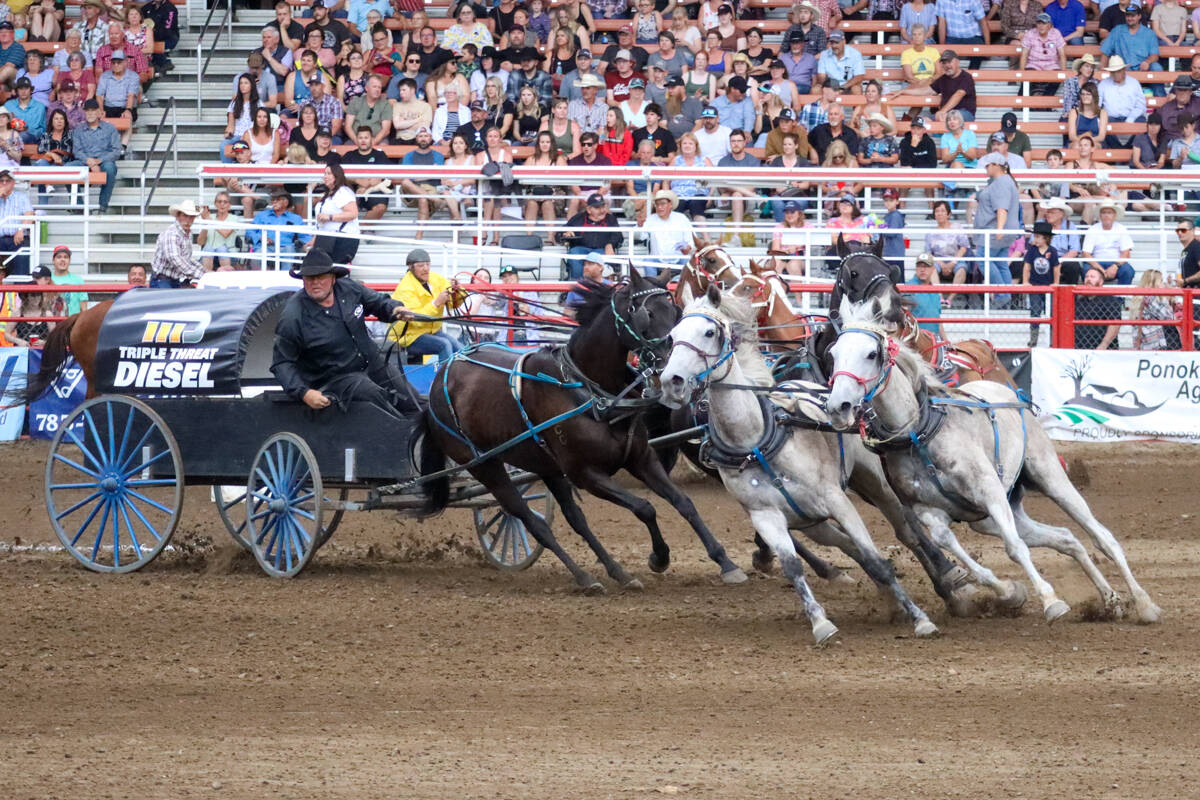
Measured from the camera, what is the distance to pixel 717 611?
827 centimetres

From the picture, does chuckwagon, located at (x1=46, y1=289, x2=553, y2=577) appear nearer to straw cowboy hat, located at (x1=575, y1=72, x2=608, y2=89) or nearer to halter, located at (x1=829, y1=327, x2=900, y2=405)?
halter, located at (x1=829, y1=327, x2=900, y2=405)

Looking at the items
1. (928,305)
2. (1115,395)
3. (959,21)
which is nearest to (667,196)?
(928,305)

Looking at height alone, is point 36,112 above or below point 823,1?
below

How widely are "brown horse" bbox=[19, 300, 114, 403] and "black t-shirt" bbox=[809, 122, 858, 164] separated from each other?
928 cm

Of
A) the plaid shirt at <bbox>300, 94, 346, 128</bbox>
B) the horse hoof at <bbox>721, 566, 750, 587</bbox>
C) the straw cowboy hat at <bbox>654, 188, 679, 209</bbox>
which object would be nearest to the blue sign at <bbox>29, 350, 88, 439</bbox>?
the plaid shirt at <bbox>300, 94, 346, 128</bbox>

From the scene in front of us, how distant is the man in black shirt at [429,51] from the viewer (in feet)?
61.0

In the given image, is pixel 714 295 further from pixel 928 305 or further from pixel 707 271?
pixel 928 305

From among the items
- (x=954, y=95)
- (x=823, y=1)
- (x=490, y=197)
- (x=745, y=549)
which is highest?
(x=823, y=1)

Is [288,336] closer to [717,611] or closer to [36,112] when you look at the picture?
[717,611]

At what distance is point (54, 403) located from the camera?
14289 mm

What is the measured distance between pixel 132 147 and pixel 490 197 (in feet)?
17.5

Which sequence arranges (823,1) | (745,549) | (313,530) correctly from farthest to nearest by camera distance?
(823,1)
(745,549)
(313,530)

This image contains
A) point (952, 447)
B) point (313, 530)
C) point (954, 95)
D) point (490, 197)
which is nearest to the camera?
point (952, 447)

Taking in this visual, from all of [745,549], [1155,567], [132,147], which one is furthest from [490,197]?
[1155,567]
